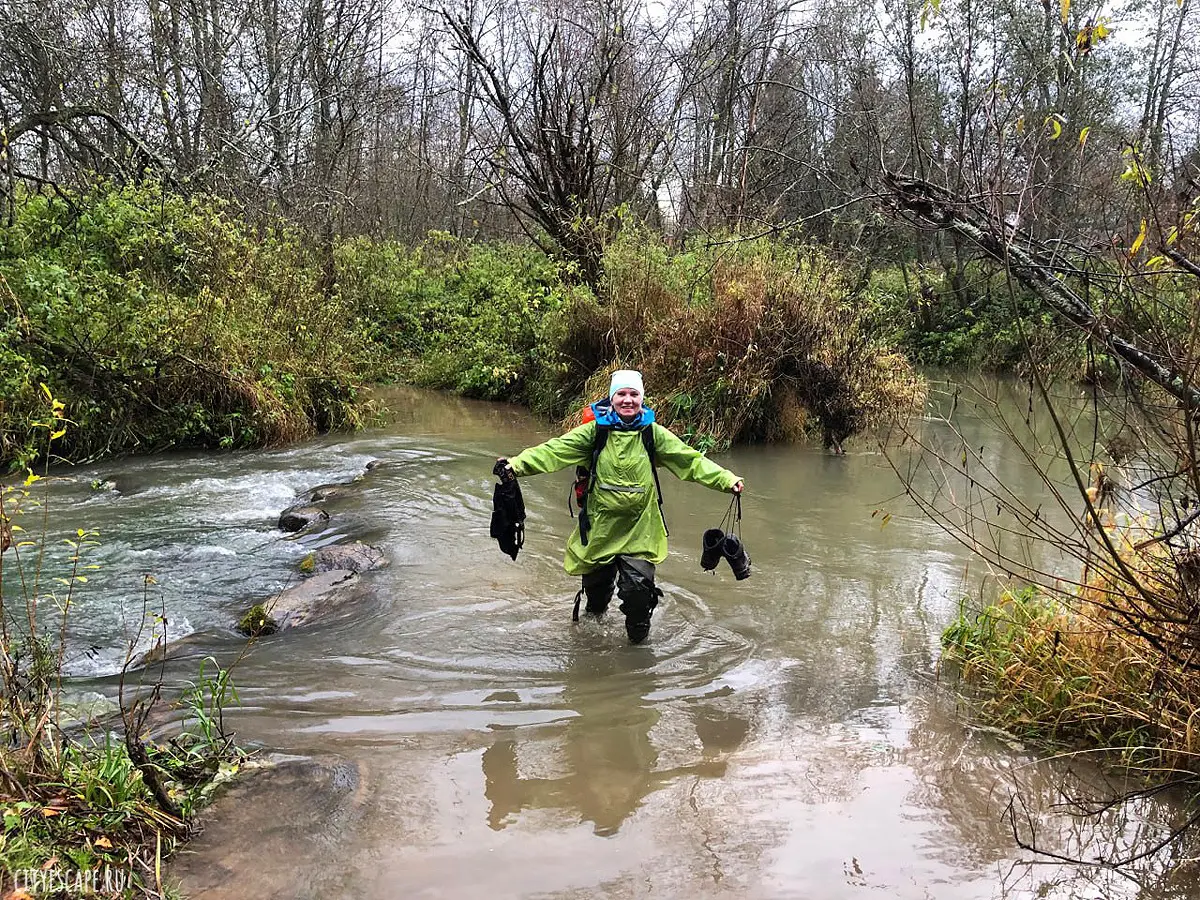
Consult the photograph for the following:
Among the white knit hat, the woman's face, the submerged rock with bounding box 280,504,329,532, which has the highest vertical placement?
the white knit hat

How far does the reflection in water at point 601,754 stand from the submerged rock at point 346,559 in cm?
265

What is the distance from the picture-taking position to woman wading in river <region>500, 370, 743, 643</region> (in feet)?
17.0

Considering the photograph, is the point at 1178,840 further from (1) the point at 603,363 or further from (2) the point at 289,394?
(2) the point at 289,394

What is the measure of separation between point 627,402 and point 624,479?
49 cm

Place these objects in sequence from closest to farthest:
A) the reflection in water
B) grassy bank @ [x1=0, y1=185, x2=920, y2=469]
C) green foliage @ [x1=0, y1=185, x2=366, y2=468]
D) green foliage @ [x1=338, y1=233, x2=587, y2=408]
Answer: the reflection in water → green foliage @ [x1=0, y1=185, x2=366, y2=468] → grassy bank @ [x1=0, y1=185, x2=920, y2=469] → green foliage @ [x1=338, y1=233, x2=587, y2=408]

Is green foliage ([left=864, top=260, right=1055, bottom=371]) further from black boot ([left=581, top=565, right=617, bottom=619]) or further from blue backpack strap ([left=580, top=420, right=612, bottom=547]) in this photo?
blue backpack strap ([left=580, top=420, right=612, bottom=547])

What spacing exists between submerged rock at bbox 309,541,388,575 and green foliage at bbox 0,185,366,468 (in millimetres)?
4112

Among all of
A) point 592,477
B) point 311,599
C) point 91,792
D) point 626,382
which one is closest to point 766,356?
point 626,382

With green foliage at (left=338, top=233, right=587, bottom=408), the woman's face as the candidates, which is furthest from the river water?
green foliage at (left=338, top=233, right=587, bottom=408)

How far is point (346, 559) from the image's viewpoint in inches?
276

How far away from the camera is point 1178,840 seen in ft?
10.8

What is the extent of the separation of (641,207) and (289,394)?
9.11 meters

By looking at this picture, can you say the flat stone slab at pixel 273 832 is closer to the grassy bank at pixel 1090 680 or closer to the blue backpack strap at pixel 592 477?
the blue backpack strap at pixel 592 477

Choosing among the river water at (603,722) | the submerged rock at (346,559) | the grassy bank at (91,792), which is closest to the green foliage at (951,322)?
the river water at (603,722)
